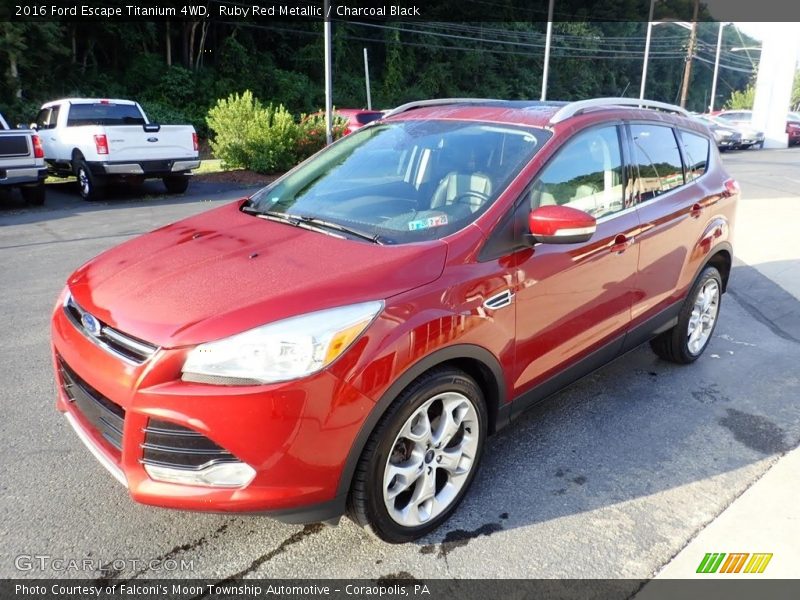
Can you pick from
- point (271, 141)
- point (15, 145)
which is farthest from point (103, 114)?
point (271, 141)

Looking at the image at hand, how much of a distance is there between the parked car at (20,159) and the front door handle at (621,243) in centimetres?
1055

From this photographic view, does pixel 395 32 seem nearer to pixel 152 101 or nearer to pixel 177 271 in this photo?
pixel 152 101

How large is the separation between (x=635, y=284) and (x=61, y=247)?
7.08 m

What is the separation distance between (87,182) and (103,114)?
96.6 inches

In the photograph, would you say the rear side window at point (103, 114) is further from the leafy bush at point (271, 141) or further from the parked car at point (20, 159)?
the leafy bush at point (271, 141)

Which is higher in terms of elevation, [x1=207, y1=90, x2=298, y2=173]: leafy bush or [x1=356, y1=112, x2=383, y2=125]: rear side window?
[x1=356, y1=112, x2=383, y2=125]: rear side window

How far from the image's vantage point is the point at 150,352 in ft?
7.26

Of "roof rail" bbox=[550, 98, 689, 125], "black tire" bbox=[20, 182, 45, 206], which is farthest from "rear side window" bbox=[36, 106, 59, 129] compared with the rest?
"roof rail" bbox=[550, 98, 689, 125]

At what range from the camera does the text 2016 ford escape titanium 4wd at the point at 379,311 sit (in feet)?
7.12

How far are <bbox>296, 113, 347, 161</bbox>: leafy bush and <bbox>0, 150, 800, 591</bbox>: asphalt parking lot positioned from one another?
12303 millimetres

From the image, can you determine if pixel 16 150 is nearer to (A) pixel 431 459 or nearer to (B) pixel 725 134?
(A) pixel 431 459

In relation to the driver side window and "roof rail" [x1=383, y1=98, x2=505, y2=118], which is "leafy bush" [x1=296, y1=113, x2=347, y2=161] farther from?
the driver side window

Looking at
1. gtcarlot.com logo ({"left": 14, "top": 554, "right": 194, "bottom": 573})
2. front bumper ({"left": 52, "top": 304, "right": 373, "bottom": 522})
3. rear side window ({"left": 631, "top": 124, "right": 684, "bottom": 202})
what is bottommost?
gtcarlot.com logo ({"left": 14, "top": 554, "right": 194, "bottom": 573})

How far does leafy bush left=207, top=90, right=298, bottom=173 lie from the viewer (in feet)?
52.1
